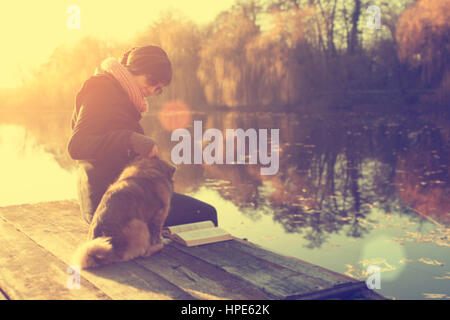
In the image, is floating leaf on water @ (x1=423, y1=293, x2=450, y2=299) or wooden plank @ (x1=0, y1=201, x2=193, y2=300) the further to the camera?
floating leaf on water @ (x1=423, y1=293, x2=450, y2=299)

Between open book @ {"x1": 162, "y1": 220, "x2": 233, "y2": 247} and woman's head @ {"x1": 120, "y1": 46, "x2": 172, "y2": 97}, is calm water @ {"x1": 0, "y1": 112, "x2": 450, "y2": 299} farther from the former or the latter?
woman's head @ {"x1": 120, "y1": 46, "x2": 172, "y2": 97}

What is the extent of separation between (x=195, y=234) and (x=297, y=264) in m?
0.85

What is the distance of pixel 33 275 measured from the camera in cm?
301

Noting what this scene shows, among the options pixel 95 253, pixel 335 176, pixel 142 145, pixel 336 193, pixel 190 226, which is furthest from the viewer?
pixel 335 176

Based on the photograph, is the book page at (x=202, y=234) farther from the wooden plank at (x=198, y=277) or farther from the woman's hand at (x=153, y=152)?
the woman's hand at (x=153, y=152)

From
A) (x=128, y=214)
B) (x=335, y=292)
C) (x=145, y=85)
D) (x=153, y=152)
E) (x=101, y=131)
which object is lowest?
(x=335, y=292)

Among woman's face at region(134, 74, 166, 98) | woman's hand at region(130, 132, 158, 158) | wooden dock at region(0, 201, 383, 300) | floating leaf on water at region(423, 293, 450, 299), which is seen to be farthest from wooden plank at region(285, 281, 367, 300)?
floating leaf on water at region(423, 293, 450, 299)

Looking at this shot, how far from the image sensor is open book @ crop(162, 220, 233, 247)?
3631 mm

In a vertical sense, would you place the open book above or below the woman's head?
below

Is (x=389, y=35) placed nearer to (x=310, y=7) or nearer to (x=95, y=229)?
(x=310, y=7)

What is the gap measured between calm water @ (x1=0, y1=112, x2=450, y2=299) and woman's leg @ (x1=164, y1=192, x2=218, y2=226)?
8.12 ft

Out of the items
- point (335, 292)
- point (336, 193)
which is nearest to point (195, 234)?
point (335, 292)

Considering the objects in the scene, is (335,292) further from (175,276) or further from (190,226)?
(190,226)

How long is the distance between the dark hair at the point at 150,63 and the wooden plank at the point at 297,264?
1285 mm
